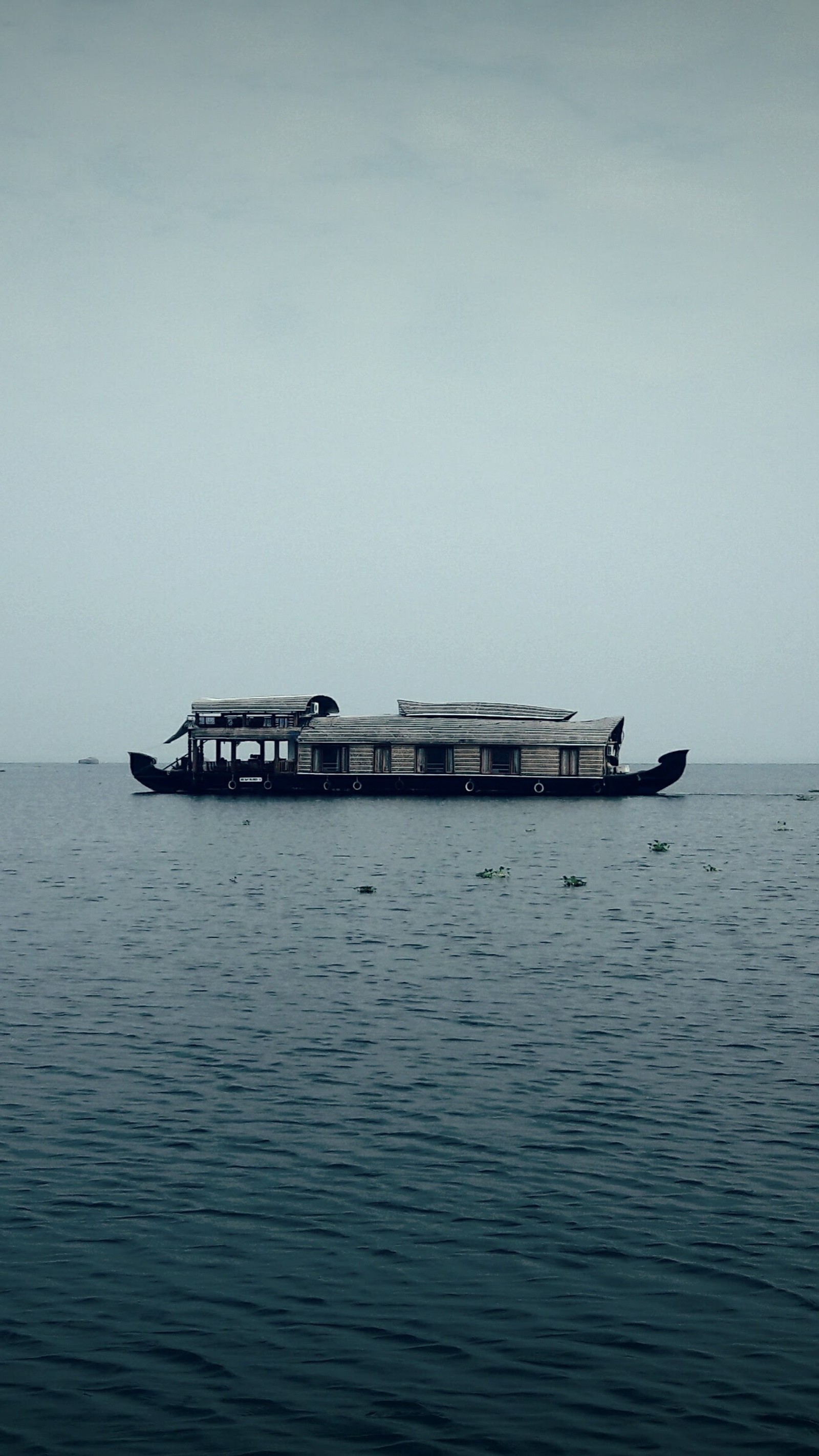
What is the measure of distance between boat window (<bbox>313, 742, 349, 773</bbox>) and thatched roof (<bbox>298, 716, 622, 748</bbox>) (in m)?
1.52

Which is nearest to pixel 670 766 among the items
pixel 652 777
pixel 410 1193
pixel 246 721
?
pixel 652 777

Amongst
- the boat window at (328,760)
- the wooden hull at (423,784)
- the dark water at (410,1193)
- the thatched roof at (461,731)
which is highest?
the thatched roof at (461,731)

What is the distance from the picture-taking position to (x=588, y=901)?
42562 millimetres

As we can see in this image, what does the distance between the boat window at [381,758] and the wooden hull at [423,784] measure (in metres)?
0.51

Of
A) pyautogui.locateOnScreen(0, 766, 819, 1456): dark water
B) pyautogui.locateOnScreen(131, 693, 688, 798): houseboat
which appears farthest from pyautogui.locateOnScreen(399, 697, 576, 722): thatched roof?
pyautogui.locateOnScreen(0, 766, 819, 1456): dark water

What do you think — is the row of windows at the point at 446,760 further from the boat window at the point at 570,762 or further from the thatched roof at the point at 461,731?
the thatched roof at the point at 461,731

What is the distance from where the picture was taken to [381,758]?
103 metres

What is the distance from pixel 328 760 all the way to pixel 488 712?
1477cm

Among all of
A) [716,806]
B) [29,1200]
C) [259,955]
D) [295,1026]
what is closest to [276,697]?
[716,806]

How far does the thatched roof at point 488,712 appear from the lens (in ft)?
342

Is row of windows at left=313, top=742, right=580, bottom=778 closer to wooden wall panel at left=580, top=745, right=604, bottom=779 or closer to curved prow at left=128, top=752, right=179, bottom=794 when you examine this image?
wooden wall panel at left=580, top=745, right=604, bottom=779

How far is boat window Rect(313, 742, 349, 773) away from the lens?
104625 millimetres

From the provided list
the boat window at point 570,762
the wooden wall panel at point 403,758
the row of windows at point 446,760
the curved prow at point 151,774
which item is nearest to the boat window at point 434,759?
the row of windows at point 446,760

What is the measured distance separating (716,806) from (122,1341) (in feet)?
380
